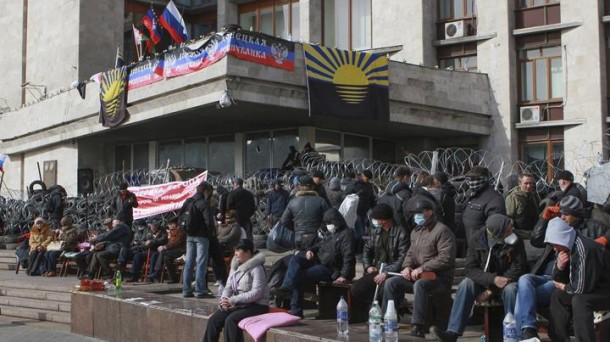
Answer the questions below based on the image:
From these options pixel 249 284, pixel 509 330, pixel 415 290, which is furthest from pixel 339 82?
pixel 509 330

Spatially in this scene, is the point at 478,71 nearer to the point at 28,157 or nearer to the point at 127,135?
the point at 127,135

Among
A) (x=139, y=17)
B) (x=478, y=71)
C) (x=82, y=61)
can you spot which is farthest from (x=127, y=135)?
(x=478, y=71)

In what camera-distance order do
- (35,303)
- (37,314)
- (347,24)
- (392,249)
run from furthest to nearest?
1. (347,24)
2. (35,303)
3. (37,314)
4. (392,249)

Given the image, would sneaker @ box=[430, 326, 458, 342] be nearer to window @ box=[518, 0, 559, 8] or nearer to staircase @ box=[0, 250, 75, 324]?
staircase @ box=[0, 250, 75, 324]

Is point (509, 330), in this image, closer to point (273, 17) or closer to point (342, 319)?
point (342, 319)

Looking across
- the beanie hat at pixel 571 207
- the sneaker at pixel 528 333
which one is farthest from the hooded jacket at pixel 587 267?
the sneaker at pixel 528 333

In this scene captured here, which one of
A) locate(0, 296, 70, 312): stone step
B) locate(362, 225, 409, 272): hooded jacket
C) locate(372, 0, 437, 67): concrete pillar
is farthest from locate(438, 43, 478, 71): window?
locate(362, 225, 409, 272): hooded jacket

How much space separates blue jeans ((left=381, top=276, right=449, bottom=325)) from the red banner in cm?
992

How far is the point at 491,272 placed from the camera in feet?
27.7

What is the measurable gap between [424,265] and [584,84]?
1889 cm

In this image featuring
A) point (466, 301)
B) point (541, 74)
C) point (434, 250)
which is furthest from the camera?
point (541, 74)

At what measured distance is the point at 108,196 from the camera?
923 inches

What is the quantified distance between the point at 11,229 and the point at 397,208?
17032 mm

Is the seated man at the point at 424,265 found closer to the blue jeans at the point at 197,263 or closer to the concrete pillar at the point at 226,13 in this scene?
the blue jeans at the point at 197,263
